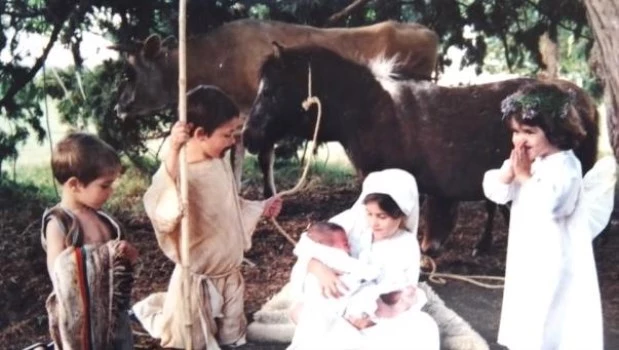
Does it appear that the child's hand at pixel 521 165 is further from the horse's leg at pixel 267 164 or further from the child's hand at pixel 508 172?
the horse's leg at pixel 267 164

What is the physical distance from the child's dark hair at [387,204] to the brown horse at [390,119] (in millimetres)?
186

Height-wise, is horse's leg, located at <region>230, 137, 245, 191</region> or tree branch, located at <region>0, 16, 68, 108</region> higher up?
tree branch, located at <region>0, 16, 68, 108</region>

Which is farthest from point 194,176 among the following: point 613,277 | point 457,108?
point 613,277

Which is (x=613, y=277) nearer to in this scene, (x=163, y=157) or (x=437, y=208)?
(x=437, y=208)

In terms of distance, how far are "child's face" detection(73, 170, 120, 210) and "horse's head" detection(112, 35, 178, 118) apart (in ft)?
1.37

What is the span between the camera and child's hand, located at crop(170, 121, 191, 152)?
3.00m

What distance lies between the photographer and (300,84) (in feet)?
10.8

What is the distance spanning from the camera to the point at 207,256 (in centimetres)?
322

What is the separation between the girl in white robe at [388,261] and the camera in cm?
312

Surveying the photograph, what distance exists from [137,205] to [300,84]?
0.67 metres

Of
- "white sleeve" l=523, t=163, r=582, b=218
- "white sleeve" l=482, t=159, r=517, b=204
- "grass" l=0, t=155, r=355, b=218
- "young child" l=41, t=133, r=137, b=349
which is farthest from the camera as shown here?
"grass" l=0, t=155, r=355, b=218

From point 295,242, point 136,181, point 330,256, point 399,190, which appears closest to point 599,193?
point 399,190

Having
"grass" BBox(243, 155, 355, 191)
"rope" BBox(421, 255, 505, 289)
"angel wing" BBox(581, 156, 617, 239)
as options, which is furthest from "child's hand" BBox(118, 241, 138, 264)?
"angel wing" BBox(581, 156, 617, 239)

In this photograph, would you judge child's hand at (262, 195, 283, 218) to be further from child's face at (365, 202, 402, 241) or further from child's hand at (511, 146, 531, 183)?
Result: child's hand at (511, 146, 531, 183)
